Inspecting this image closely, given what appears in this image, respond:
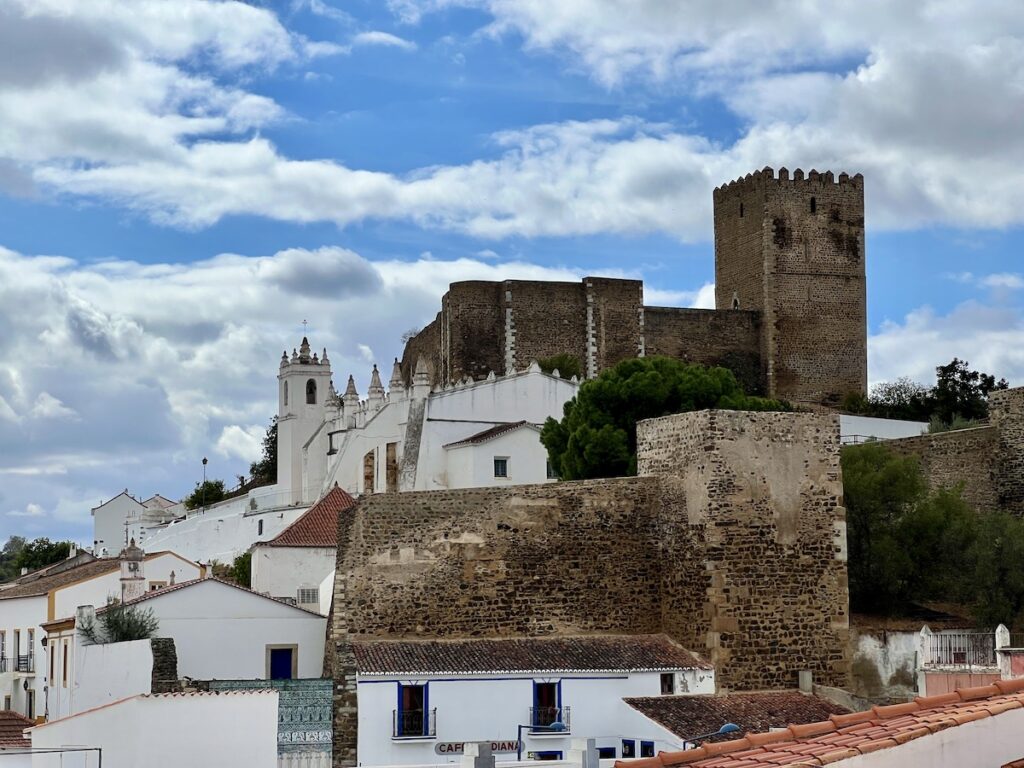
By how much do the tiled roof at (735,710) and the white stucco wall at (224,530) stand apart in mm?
21910

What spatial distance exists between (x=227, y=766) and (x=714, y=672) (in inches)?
361

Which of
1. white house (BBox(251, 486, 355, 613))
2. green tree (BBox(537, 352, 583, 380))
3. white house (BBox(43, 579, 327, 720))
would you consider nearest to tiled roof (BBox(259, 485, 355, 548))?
white house (BBox(251, 486, 355, 613))

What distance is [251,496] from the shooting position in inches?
2025

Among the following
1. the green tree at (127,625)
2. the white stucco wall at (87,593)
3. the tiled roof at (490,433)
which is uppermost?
the tiled roof at (490,433)

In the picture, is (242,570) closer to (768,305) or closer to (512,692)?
(512,692)

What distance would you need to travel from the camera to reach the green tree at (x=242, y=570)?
41344 millimetres

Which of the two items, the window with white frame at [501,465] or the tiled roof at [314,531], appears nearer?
the tiled roof at [314,531]

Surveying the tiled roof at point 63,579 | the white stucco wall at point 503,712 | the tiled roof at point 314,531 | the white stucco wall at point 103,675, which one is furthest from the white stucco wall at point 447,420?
the white stucco wall at point 503,712

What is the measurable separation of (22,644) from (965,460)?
65.9 feet

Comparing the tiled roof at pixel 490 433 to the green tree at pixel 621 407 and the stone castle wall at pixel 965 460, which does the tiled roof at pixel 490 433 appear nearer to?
the green tree at pixel 621 407

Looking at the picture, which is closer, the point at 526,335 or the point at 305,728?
the point at 305,728

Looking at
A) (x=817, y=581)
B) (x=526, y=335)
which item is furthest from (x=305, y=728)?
(x=526, y=335)

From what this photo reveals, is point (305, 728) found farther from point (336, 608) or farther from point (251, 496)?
point (251, 496)

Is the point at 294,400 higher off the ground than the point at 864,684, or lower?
higher
